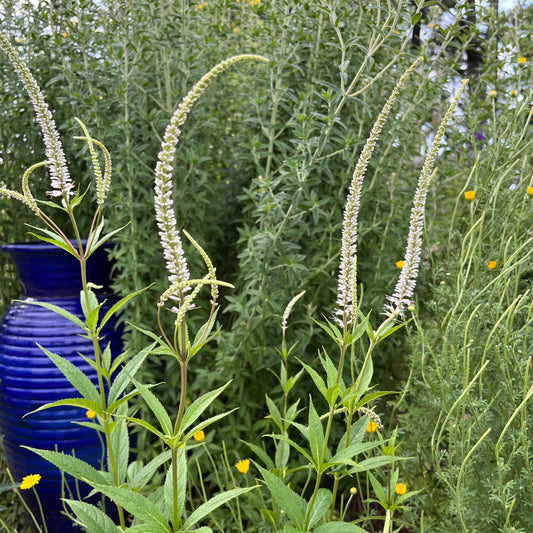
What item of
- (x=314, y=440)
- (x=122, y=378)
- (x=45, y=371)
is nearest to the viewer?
(x=314, y=440)

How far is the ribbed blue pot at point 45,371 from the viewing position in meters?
2.47

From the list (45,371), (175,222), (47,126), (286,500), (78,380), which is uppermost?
(47,126)

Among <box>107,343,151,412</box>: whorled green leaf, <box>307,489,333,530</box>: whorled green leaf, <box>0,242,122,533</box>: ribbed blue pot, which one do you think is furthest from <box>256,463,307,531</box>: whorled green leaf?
<box>0,242,122,533</box>: ribbed blue pot

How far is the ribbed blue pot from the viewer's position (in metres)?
2.47

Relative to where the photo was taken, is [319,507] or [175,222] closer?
[175,222]

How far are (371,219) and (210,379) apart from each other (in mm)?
1042

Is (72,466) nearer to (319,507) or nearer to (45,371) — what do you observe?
(319,507)

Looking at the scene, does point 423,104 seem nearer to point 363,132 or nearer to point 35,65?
point 363,132

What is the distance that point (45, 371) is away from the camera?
248 centimetres

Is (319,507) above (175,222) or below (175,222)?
below

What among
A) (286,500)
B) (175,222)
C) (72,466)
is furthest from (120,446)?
(175,222)

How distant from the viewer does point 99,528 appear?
1.18 meters

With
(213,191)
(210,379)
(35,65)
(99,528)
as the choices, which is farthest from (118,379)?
(35,65)

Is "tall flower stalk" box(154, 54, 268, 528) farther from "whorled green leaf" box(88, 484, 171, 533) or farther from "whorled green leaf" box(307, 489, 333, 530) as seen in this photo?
"whorled green leaf" box(307, 489, 333, 530)
